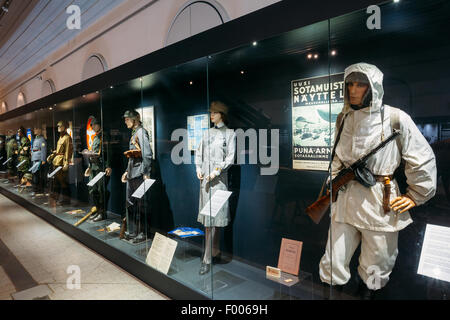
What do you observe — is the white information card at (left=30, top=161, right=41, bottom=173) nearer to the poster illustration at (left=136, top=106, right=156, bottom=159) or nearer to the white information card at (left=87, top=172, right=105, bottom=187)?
the white information card at (left=87, top=172, right=105, bottom=187)

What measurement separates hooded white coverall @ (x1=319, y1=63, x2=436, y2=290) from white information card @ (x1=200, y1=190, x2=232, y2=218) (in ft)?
3.65

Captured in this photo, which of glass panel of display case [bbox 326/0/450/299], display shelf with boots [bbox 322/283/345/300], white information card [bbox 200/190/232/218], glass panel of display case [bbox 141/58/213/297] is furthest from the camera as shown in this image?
glass panel of display case [bbox 141/58/213/297]

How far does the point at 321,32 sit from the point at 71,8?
4461mm

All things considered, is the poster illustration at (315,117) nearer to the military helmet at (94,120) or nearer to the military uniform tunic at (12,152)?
→ the military helmet at (94,120)

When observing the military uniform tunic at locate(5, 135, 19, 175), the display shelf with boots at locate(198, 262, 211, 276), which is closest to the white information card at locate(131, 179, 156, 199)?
the display shelf with boots at locate(198, 262, 211, 276)

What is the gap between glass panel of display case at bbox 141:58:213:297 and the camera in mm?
2839

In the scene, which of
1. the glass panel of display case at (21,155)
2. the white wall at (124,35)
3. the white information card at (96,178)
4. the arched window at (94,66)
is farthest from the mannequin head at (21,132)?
the white information card at (96,178)

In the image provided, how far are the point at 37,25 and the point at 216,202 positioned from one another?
5.34m

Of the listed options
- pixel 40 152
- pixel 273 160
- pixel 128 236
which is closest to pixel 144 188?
pixel 128 236

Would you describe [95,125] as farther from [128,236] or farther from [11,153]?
[11,153]

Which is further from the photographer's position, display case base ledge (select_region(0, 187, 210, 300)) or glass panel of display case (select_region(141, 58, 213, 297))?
glass panel of display case (select_region(141, 58, 213, 297))

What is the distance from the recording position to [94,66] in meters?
5.27

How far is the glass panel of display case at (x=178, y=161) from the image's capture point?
2.84 meters
